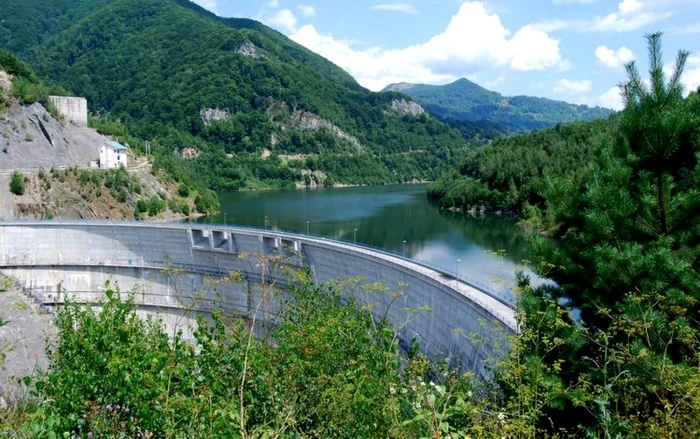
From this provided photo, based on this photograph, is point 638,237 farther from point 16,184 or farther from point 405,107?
point 405,107

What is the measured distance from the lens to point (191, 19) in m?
160

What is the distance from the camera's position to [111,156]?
50562mm

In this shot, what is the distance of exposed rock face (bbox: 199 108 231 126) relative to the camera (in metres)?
119

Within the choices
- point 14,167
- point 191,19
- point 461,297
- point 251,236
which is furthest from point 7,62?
point 191,19

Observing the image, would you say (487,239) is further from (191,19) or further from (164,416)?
(191,19)

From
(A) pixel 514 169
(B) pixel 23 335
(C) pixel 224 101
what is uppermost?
(C) pixel 224 101

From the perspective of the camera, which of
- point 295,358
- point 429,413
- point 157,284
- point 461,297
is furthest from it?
point 157,284

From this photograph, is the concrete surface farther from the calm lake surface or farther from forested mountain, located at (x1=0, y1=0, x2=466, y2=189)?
forested mountain, located at (x1=0, y1=0, x2=466, y2=189)

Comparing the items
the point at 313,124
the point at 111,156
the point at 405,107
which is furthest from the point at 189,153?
the point at 405,107

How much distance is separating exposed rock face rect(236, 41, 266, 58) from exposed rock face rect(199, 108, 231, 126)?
85.1 feet

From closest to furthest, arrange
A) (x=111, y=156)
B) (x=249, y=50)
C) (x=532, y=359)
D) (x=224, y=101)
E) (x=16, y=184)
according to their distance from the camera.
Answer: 1. (x=532, y=359)
2. (x=16, y=184)
3. (x=111, y=156)
4. (x=224, y=101)
5. (x=249, y=50)

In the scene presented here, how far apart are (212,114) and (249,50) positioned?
29.9 m

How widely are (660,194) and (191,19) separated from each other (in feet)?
557

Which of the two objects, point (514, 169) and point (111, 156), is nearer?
point (111, 156)
